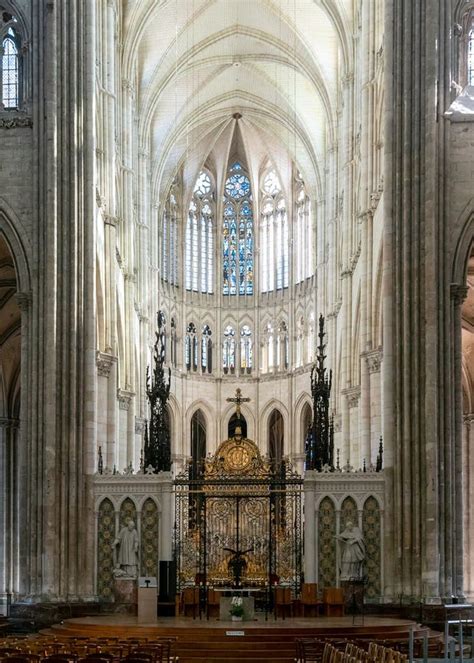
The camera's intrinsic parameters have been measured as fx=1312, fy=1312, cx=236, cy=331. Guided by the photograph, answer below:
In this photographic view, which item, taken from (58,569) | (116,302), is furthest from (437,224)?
(116,302)

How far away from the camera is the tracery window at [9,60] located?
116 ft

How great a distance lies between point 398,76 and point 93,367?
10946 mm

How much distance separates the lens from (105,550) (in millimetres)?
33344

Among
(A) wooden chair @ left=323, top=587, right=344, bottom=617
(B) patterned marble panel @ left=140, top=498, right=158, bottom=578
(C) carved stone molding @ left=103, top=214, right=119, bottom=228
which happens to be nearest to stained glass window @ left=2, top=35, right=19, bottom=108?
(C) carved stone molding @ left=103, top=214, right=119, bottom=228

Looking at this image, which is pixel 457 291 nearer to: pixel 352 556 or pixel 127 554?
pixel 352 556

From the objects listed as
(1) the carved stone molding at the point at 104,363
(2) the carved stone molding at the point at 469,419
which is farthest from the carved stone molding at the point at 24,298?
(2) the carved stone molding at the point at 469,419

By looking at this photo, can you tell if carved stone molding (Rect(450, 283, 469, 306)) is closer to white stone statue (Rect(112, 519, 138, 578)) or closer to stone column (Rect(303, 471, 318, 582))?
stone column (Rect(303, 471, 318, 582))

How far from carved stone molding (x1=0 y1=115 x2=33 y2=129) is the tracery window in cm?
62

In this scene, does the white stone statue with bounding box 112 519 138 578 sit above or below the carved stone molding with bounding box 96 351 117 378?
below

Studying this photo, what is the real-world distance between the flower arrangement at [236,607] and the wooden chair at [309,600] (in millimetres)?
2247

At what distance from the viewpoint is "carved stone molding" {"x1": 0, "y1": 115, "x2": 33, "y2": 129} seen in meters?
34.6

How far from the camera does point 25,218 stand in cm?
3422

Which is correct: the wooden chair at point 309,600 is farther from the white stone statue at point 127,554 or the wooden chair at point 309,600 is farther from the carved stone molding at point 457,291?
the carved stone molding at point 457,291

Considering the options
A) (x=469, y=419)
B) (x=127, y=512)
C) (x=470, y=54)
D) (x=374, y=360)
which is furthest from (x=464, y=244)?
(x=469, y=419)
